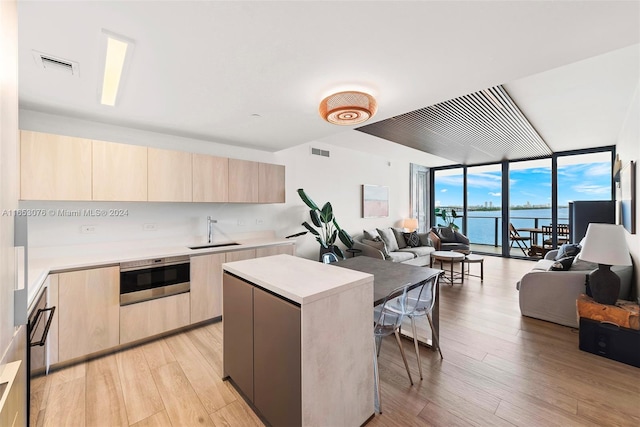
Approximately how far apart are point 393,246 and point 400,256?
1.86 ft

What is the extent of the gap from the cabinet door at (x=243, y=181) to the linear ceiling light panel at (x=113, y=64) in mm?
1455

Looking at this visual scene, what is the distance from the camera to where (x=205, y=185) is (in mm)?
3270

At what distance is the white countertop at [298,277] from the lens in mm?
1438

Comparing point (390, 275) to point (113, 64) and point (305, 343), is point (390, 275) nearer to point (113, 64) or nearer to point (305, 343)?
point (305, 343)

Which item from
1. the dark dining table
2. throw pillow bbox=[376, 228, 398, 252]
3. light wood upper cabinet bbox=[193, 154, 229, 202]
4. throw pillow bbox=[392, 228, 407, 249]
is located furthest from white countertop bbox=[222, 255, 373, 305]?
throw pillow bbox=[392, 228, 407, 249]

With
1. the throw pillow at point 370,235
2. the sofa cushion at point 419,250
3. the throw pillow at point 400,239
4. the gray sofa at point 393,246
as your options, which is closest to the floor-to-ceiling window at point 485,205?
the gray sofa at point 393,246

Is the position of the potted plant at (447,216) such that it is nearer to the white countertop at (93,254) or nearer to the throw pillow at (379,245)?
the throw pillow at (379,245)

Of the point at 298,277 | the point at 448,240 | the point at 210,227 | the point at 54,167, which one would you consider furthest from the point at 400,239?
the point at 54,167

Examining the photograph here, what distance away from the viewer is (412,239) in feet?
20.0

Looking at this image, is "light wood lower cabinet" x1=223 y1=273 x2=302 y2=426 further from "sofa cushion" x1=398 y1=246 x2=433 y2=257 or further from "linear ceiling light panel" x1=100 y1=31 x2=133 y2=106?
"sofa cushion" x1=398 y1=246 x2=433 y2=257

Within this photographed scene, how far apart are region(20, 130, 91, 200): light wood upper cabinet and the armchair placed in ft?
21.7

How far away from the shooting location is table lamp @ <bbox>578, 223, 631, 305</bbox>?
2.38 meters

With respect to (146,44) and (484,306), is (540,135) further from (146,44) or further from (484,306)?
(146,44)

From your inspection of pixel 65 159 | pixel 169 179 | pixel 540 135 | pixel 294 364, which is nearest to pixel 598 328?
pixel 294 364
